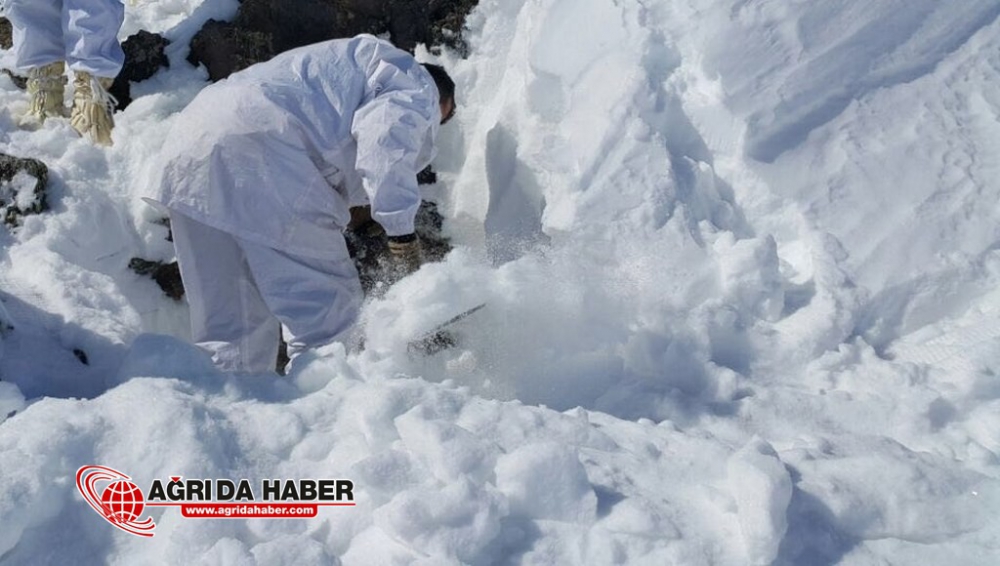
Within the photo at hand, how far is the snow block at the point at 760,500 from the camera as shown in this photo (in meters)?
1.46

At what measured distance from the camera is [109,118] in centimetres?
327

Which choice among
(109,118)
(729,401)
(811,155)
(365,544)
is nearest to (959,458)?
(729,401)

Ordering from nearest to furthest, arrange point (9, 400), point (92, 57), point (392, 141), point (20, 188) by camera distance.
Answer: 1. point (9, 400)
2. point (392, 141)
3. point (20, 188)
4. point (92, 57)

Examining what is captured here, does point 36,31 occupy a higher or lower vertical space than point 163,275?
higher

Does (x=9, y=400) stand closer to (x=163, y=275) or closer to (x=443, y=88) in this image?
(x=163, y=275)

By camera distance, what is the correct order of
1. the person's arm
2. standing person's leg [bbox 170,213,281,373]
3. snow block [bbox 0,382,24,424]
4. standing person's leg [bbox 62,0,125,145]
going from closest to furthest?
snow block [bbox 0,382,24,424], the person's arm, standing person's leg [bbox 170,213,281,373], standing person's leg [bbox 62,0,125,145]

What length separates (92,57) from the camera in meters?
3.19

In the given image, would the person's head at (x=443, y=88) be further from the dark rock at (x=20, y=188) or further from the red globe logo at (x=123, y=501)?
the red globe logo at (x=123, y=501)

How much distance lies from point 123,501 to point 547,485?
737 mm

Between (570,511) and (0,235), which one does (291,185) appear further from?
(570,511)

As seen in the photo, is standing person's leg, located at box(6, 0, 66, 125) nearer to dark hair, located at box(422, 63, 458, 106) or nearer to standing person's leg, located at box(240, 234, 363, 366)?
standing person's leg, located at box(240, 234, 363, 366)

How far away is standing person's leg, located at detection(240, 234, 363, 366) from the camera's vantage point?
98.4 inches

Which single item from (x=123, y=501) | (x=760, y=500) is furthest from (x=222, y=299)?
(x=760, y=500)

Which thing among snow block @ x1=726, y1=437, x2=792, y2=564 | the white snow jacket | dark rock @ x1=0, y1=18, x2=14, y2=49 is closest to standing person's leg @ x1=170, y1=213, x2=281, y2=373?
the white snow jacket
